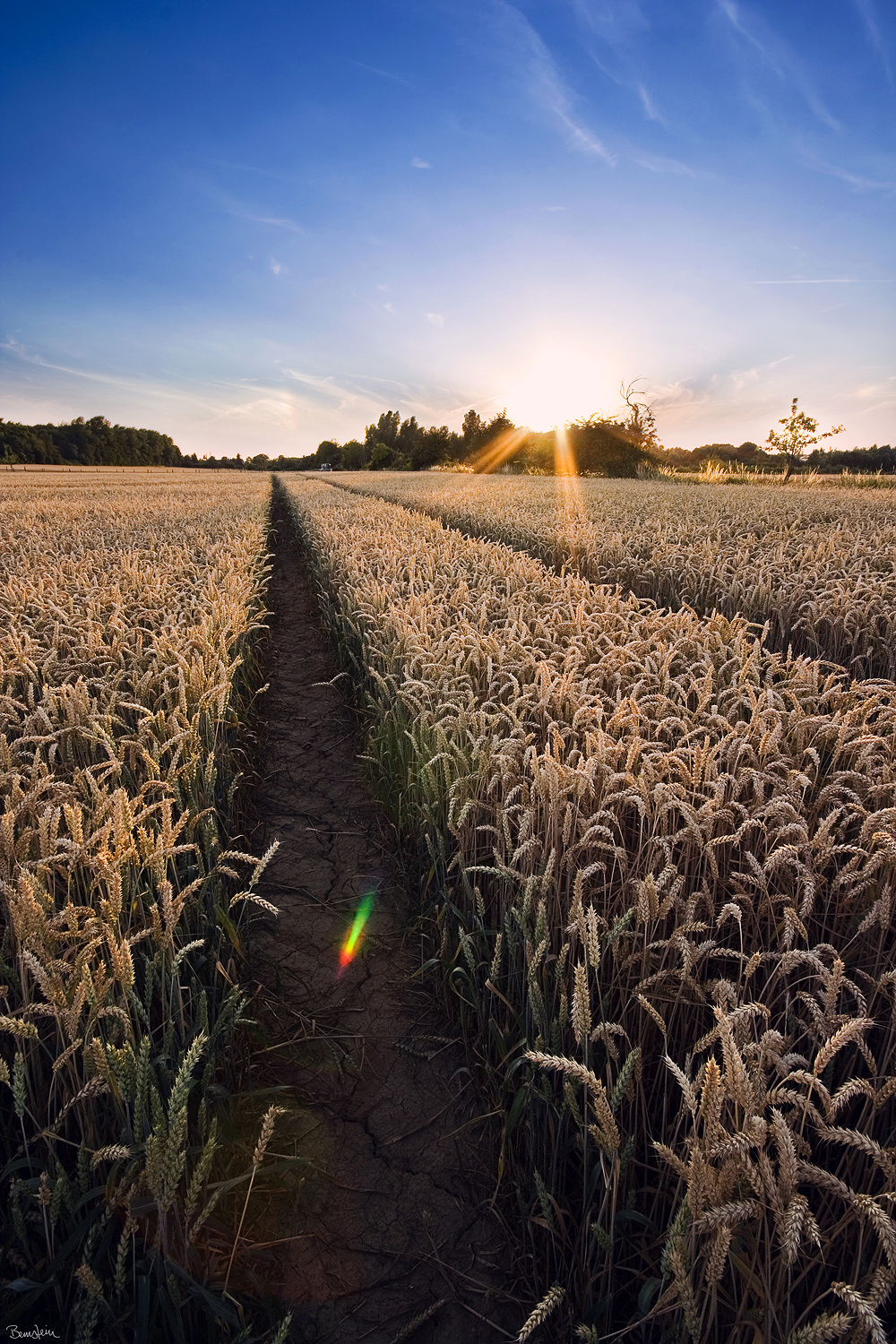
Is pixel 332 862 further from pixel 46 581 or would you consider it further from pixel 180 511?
pixel 180 511

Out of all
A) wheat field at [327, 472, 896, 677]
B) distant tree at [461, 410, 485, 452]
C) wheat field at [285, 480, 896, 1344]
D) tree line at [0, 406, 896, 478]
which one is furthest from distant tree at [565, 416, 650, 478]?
wheat field at [285, 480, 896, 1344]

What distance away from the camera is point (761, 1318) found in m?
1.34

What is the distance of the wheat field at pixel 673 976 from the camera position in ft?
4.26

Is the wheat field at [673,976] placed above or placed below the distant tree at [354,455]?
below

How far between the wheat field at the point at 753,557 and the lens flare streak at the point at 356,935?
12.6 ft

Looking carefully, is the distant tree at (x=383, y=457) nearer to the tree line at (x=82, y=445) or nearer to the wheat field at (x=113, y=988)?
the tree line at (x=82, y=445)

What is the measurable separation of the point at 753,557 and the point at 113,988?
8.49 meters

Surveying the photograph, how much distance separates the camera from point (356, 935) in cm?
339

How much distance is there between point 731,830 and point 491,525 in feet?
35.0

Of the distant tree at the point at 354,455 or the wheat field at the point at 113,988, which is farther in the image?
the distant tree at the point at 354,455

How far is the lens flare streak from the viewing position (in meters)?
3.23

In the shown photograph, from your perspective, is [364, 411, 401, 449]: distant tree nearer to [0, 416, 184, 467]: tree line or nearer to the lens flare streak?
[0, 416, 184, 467]: tree line

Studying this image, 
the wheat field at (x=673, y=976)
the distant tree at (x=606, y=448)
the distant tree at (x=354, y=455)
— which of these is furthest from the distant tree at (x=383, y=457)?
the wheat field at (x=673, y=976)

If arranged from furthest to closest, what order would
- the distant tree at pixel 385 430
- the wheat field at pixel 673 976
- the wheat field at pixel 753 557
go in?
the distant tree at pixel 385 430 < the wheat field at pixel 753 557 < the wheat field at pixel 673 976
